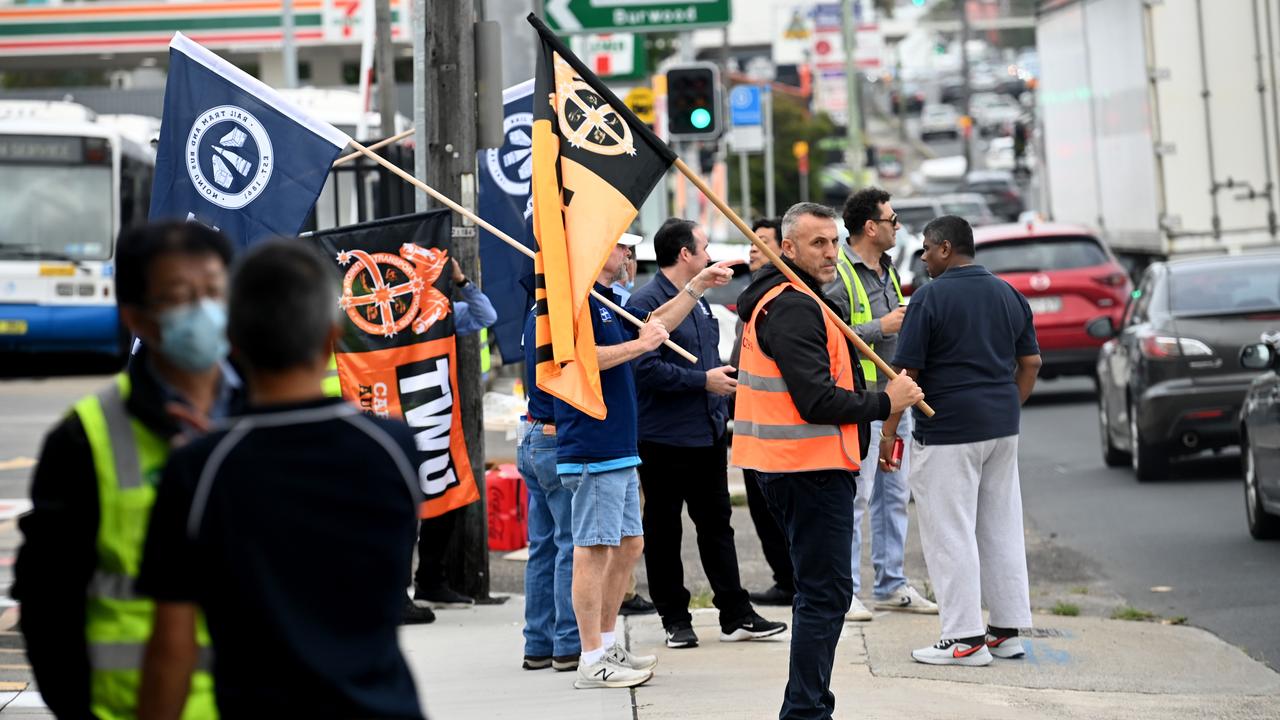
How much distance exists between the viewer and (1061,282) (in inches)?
784

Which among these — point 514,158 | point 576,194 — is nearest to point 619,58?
point 514,158

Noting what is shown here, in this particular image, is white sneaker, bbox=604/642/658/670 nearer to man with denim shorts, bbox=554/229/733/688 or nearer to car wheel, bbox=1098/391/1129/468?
man with denim shorts, bbox=554/229/733/688

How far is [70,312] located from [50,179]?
1.82m

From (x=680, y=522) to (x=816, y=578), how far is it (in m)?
2.27

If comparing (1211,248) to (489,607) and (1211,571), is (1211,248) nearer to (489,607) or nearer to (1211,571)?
(1211,571)

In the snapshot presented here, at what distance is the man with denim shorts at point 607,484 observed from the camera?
7484 mm

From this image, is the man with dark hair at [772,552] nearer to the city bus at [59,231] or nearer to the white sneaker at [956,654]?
the white sneaker at [956,654]

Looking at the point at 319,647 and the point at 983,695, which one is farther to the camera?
the point at 983,695

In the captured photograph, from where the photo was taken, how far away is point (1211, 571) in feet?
35.1

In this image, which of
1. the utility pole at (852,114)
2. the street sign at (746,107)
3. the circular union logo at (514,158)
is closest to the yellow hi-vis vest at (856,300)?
the circular union logo at (514,158)

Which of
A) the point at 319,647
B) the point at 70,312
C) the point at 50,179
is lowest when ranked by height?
the point at 319,647

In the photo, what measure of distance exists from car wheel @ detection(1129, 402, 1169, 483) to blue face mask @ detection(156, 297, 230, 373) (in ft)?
38.2

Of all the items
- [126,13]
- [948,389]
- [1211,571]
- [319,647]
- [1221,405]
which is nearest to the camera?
[319,647]

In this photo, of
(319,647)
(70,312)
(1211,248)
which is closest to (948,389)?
(319,647)
